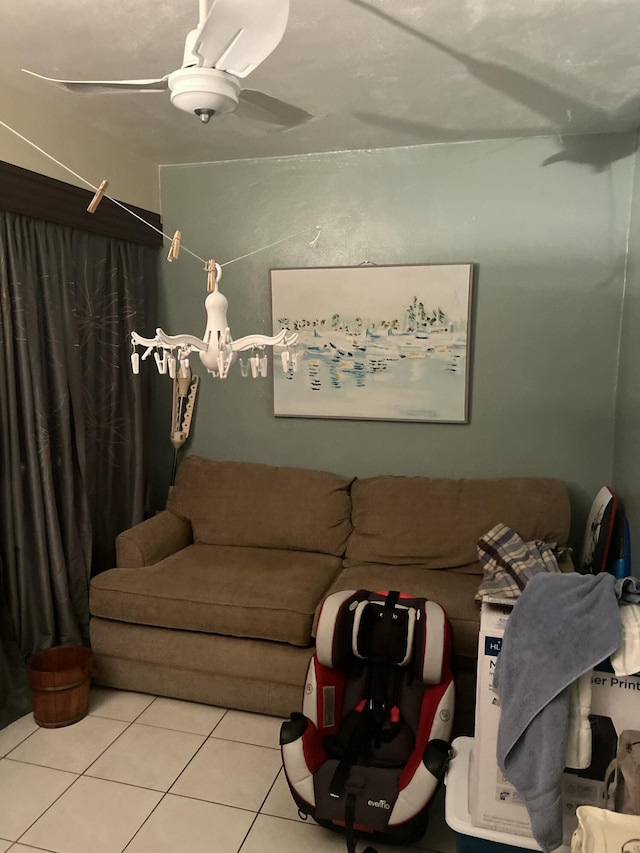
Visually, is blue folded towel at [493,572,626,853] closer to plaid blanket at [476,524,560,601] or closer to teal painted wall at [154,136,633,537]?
plaid blanket at [476,524,560,601]

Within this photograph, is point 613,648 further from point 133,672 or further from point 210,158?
point 210,158

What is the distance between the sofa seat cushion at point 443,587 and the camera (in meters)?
2.49

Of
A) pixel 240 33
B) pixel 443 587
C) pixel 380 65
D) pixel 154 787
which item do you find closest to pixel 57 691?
pixel 154 787

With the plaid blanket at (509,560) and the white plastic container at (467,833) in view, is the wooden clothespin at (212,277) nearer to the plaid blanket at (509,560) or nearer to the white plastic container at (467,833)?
the plaid blanket at (509,560)

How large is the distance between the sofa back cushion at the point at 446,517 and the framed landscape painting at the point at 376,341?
0.43 metres

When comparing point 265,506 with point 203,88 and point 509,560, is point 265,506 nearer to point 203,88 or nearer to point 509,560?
point 509,560

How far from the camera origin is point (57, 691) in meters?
2.58

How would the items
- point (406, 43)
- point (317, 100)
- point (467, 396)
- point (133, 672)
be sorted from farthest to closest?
point (467, 396)
point (133, 672)
point (317, 100)
point (406, 43)

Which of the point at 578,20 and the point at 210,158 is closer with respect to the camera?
the point at 578,20

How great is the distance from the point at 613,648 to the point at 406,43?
1.96 m

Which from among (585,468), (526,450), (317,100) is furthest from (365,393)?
(317,100)

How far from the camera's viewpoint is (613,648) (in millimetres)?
1562

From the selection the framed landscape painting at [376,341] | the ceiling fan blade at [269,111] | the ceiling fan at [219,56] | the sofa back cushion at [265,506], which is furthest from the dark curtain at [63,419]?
the ceiling fan at [219,56]

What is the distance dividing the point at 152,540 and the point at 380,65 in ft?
7.54
